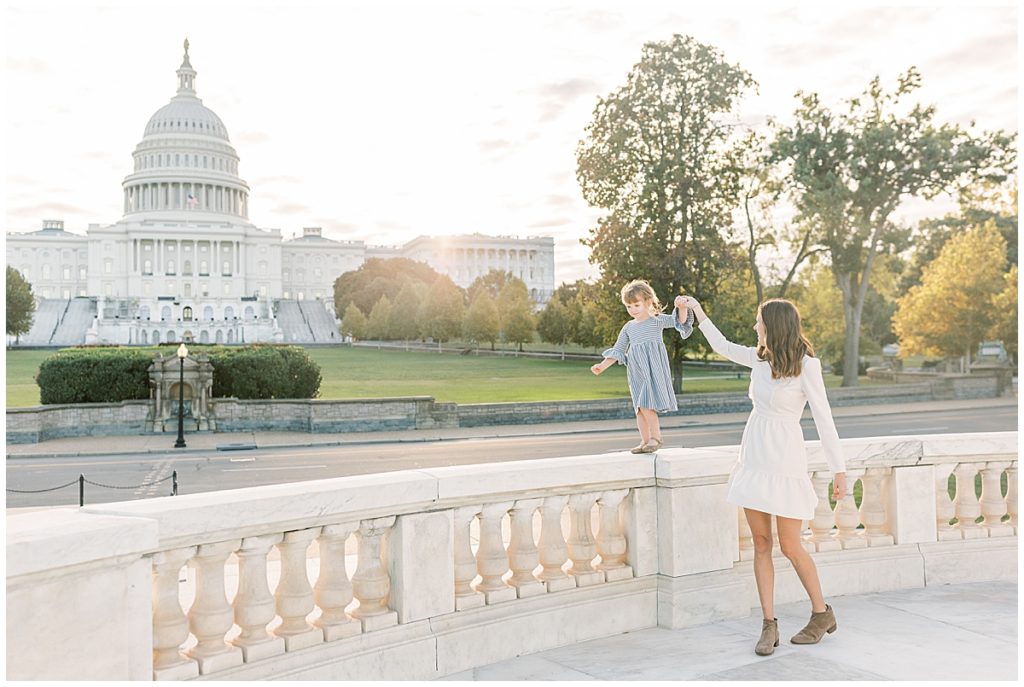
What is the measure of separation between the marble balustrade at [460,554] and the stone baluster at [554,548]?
0.04ft

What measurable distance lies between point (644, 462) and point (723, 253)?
99.2ft

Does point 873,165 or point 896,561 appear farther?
point 873,165

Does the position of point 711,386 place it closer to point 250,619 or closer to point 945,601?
point 945,601

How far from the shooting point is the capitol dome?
14850 centimetres

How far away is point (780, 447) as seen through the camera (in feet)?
17.2

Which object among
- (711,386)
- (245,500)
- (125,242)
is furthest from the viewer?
(125,242)

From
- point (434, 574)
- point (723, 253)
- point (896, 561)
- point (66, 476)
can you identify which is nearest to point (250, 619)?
point (434, 574)

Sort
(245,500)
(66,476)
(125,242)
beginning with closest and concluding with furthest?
(245,500) < (66,476) < (125,242)

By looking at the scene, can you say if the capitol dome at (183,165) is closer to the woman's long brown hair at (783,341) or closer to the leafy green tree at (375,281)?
the leafy green tree at (375,281)

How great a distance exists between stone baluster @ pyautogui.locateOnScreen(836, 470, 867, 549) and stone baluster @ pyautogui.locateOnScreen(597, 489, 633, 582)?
1814 mm

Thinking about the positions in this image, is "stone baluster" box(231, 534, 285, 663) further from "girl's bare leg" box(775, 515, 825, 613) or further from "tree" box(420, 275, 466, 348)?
"tree" box(420, 275, 466, 348)

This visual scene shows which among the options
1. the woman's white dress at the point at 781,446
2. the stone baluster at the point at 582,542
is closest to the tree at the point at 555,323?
the stone baluster at the point at 582,542

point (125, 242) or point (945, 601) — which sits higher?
point (125, 242)

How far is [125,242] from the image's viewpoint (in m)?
148
